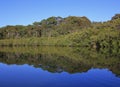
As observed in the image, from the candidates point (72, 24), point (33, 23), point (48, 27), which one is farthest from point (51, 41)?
point (33, 23)

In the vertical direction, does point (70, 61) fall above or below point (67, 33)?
below

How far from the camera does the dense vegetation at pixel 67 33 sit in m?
47.5

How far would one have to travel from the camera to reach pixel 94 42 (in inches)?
2000

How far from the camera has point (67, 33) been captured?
246 feet

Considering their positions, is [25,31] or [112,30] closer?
[112,30]

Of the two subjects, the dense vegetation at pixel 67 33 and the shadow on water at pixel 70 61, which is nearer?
the shadow on water at pixel 70 61

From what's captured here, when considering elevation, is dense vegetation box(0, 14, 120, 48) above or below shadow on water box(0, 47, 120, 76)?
above

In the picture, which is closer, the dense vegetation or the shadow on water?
the shadow on water

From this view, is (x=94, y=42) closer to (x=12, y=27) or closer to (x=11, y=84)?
(x=11, y=84)

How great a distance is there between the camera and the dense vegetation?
4753cm

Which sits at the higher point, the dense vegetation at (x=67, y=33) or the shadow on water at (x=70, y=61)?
the dense vegetation at (x=67, y=33)

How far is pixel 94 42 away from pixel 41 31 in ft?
123

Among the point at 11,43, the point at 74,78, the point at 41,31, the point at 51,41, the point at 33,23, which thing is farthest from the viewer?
the point at 33,23

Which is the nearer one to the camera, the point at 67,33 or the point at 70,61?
the point at 70,61
